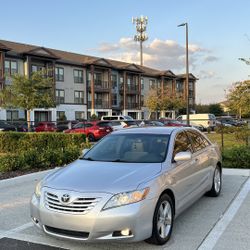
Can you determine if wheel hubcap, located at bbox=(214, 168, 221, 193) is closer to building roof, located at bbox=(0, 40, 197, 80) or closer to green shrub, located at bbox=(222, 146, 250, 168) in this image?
green shrub, located at bbox=(222, 146, 250, 168)

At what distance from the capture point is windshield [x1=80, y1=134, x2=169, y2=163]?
17.8 ft

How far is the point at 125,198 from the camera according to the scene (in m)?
4.21

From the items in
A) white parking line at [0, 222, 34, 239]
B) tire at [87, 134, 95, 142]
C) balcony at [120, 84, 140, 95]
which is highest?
balcony at [120, 84, 140, 95]

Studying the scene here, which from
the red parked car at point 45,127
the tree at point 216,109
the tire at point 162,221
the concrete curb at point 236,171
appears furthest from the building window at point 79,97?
the tire at point 162,221

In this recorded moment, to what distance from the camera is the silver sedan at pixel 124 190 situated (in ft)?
13.5

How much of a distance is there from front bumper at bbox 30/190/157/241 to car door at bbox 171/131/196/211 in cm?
96

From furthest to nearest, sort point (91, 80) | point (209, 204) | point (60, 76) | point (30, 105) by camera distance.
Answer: point (91, 80), point (60, 76), point (30, 105), point (209, 204)

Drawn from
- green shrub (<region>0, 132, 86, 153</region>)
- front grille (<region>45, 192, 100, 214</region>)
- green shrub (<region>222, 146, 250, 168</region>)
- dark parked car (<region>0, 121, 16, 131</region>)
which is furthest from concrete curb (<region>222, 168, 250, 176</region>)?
dark parked car (<region>0, 121, 16, 131</region>)

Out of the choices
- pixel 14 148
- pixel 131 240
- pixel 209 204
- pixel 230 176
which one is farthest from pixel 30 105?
pixel 131 240

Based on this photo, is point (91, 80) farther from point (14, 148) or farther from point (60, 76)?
point (14, 148)

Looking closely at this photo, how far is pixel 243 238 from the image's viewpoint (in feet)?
15.9

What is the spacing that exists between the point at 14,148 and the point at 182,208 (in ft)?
43.6

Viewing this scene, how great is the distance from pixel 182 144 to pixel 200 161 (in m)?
0.54

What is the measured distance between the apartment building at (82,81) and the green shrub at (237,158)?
92.7 ft
